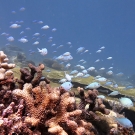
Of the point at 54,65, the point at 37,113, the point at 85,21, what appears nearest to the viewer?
the point at 37,113

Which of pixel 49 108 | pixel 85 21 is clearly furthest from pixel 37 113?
pixel 85 21

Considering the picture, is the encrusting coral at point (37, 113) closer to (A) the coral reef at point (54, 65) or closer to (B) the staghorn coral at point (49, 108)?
(B) the staghorn coral at point (49, 108)

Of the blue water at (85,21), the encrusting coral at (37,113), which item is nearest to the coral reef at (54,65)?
the encrusting coral at (37,113)

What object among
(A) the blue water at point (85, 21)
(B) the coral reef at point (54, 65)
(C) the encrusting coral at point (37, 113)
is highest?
(A) the blue water at point (85, 21)

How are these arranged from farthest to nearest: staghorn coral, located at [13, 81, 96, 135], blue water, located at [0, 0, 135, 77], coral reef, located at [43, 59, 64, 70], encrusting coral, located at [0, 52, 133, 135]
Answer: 1. blue water, located at [0, 0, 135, 77]
2. coral reef, located at [43, 59, 64, 70]
3. staghorn coral, located at [13, 81, 96, 135]
4. encrusting coral, located at [0, 52, 133, 135]

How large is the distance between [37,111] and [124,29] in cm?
15127

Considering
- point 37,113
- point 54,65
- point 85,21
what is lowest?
point 37,113

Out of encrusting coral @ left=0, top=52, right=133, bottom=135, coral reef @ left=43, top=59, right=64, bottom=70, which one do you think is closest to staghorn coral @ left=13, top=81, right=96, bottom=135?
encrusting coral @ left=0, top=52, right=133, bottom=135

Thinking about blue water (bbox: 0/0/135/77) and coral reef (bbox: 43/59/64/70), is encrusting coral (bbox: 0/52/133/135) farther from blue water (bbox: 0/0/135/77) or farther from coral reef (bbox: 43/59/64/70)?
blue water (bbox: 0/0/135/77)

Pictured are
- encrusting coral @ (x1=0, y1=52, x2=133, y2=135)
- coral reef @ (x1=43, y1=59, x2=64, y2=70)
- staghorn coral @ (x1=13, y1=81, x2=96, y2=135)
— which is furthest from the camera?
coral reef @ (x1=43, y1=59, x2=64, y2=70)

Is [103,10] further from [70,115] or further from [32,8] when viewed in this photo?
[70,115]

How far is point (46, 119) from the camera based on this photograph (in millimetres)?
2197

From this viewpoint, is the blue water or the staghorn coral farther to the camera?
the blue water

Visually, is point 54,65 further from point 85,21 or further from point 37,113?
point 85,21
